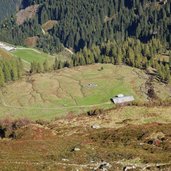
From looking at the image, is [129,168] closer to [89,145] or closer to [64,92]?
[89,145]

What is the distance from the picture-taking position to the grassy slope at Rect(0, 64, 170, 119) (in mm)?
155000

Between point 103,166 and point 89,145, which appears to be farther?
point 89,145

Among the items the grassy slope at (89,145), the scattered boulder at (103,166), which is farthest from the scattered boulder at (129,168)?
the scattered boulder at (103,166)

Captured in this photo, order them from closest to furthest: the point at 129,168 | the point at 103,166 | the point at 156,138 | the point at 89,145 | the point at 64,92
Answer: the point at 129,168, the point at 103,166, the point at 89,145, the point at 156,138, the point at 64,92

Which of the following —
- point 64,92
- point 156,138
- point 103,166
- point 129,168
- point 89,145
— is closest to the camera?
point 129,168

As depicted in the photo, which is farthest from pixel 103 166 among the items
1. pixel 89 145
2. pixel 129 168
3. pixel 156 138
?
pixel 156 138

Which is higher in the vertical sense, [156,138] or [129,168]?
[129,168]

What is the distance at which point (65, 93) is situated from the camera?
172 m

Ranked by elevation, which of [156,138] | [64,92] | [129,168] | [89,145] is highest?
[129,168]

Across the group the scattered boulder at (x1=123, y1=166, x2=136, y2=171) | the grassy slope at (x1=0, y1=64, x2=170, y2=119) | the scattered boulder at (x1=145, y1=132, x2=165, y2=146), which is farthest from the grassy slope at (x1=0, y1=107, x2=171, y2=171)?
the grassy slope at (x1=0, y1=64, x2=170, y2=119)

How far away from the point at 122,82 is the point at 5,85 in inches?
2032

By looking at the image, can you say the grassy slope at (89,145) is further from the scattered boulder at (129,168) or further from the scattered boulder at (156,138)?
the scattered boulder at (129,168)

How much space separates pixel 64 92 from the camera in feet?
567

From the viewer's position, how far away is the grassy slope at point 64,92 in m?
155
